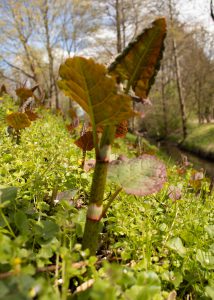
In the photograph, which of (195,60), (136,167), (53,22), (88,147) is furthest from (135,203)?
(195,60)

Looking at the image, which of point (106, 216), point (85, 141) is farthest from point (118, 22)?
point (106, 216)

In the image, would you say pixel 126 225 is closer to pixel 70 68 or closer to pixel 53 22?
pixel 70 68

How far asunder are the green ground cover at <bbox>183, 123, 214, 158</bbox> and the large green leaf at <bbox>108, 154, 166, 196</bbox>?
16754 mm

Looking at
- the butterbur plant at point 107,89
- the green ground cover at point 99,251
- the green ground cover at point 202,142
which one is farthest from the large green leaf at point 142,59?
the green ground cover at point 202,142

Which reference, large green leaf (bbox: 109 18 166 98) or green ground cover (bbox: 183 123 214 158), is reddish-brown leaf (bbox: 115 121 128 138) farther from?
A: green ground cover (bbox: 183 123 214 158)

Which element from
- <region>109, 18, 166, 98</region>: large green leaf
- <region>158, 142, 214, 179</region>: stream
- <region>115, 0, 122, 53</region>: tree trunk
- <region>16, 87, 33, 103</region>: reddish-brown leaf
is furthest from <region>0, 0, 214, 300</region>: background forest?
<region>115, 0, 122, 53</region>: tree trunk

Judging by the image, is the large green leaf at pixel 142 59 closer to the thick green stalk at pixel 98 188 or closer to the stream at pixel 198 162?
the thick green stalk at pixel 98 188

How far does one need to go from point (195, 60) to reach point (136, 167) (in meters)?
27.1

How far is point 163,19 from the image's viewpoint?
36.8 inches

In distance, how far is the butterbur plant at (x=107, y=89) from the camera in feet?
3.01

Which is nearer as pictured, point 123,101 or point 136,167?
point 123,101

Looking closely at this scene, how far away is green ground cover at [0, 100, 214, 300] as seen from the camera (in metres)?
0.78

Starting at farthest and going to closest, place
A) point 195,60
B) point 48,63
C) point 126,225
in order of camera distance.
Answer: point 195,60 < point 48,63 < point 126,225

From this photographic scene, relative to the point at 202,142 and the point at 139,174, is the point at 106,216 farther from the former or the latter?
the point at 202,142
